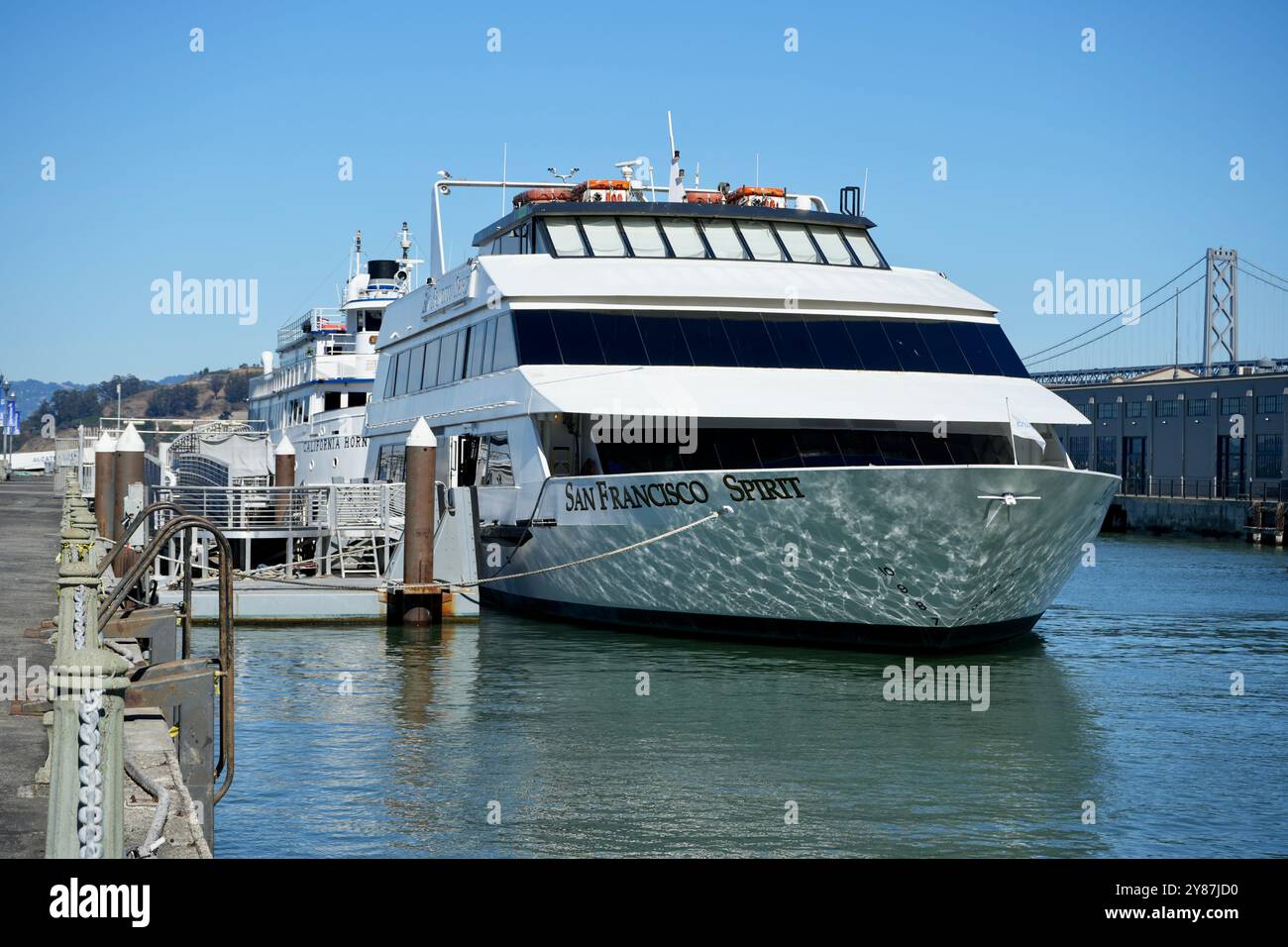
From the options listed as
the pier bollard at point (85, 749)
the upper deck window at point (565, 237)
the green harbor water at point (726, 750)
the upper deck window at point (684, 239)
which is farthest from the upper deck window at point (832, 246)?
the pier bollard at point (85, 749)

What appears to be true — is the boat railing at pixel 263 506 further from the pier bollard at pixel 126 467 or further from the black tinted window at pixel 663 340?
the black tinted window at pixel 663 340

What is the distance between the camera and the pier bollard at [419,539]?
75.4ft

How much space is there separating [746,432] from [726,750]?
7.62 m

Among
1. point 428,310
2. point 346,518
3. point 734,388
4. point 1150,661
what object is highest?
point 428,310

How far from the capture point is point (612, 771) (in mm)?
13305

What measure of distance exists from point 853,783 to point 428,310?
1814 centimetres

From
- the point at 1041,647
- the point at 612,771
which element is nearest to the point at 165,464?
the point at 1041,647

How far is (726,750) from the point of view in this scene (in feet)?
46.9

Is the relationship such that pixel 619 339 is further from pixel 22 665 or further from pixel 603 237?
pixel 22 665

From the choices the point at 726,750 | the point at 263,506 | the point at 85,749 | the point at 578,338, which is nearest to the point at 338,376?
the point at 263,506

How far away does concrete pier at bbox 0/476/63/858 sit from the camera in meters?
7.63
